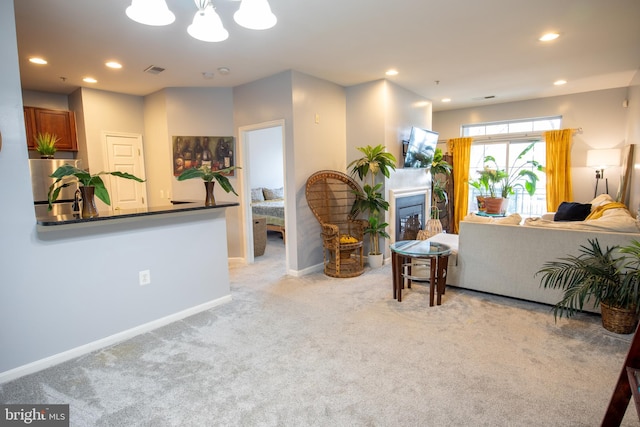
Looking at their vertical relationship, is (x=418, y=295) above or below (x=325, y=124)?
below

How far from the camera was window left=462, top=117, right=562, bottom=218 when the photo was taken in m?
6.08

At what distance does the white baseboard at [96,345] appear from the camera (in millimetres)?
2136

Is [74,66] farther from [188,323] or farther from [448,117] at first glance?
[448,117]

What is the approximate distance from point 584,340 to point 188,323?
3.17 meters

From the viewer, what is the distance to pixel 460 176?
6805 millimetres

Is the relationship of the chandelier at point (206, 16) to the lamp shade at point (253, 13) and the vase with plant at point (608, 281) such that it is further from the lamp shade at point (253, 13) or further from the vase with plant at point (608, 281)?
the vase with plant at point (608, 281)

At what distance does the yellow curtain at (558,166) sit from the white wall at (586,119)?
0.12m

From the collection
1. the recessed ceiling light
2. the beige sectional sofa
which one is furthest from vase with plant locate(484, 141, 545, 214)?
the recessed ceiling light

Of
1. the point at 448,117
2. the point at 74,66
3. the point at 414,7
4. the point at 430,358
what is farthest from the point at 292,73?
the point at 448,117

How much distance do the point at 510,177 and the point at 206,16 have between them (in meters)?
6.40

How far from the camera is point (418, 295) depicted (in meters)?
3.42

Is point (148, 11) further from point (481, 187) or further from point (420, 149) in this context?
point (481, 187)

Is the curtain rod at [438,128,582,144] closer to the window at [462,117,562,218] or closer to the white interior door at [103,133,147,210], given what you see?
the window at [462,117,562,218]

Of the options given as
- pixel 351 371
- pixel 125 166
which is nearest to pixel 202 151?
pixel 125 166
